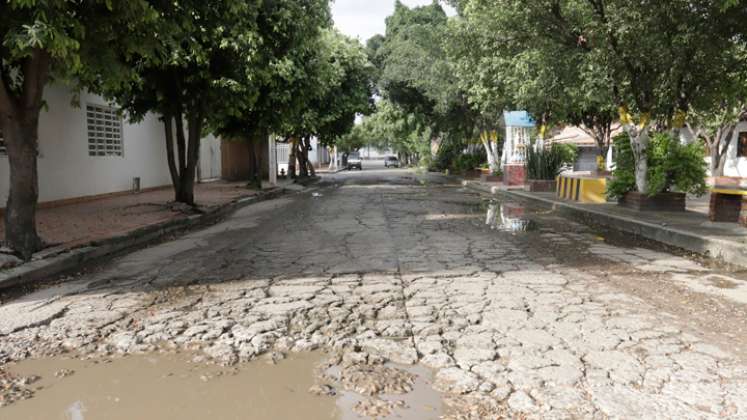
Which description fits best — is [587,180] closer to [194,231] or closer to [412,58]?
[194,231]

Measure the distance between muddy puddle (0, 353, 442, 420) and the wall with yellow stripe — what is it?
11.2 meters

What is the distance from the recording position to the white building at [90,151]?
13664 millimetres

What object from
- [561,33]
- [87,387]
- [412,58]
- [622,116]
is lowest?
[87,387]

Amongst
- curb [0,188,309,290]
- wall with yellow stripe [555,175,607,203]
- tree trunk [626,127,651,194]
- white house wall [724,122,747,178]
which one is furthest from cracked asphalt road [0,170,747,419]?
white house wall [724,122,747,178]

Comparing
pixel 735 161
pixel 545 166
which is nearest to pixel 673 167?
pixel 545 166

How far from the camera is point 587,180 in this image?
14633 millimetres

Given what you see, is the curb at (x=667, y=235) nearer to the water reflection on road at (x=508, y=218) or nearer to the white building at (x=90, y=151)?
the water reflection on road at (x=508, y=218)

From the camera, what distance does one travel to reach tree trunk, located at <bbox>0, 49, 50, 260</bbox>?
7180 mm

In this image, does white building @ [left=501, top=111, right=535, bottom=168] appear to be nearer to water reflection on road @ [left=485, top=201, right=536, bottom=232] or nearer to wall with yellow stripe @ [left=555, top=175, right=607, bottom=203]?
wall with yellow stripe @ [left=555, top=175, right=607, bottom=203]

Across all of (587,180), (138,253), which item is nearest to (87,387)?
(138,253)

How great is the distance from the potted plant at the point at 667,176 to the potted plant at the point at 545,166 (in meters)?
5.93

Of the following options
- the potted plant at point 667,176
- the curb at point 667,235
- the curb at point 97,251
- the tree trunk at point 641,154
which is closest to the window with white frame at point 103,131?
the curb at point 97,251

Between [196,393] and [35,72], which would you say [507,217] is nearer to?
[35,72]

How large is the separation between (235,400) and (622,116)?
11324 mm
